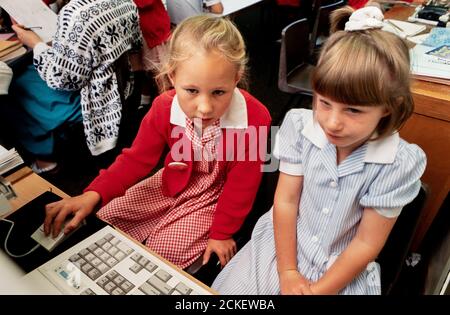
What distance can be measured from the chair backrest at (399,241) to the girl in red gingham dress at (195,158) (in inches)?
13.9

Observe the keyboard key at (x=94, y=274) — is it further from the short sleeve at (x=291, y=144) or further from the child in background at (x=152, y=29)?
the child in background at (x=152, y=29)

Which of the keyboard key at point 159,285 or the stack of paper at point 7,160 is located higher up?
the stack of paper at point 7,160

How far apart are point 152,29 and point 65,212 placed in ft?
5.24

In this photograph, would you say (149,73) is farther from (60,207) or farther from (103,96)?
(60,207)

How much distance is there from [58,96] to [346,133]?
1.41 m

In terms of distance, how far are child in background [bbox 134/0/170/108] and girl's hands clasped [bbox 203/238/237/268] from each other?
4.32 ft

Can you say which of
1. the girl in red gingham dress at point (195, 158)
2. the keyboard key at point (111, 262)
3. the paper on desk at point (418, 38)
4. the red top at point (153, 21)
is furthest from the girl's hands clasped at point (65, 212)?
Result: the red top at point (153, 21)

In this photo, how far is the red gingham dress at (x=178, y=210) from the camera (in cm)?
93

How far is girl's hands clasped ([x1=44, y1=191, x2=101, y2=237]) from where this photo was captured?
660 mm

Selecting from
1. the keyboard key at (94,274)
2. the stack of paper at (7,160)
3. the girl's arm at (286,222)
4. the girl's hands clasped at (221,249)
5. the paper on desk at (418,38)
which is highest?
the stack of paper at (7,160)

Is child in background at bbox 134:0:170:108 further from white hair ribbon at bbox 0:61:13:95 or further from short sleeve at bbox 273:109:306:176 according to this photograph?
short sleeve at bbox 273:109:306:176

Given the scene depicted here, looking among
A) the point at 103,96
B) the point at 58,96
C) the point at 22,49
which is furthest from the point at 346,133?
the point at 22,49

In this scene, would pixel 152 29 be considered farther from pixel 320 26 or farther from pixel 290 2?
pixel 290 2

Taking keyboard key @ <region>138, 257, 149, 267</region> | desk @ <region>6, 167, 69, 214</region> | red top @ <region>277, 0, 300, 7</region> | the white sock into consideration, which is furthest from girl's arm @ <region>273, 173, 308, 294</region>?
red top @ <region>277, 0, 300, 7</region>
